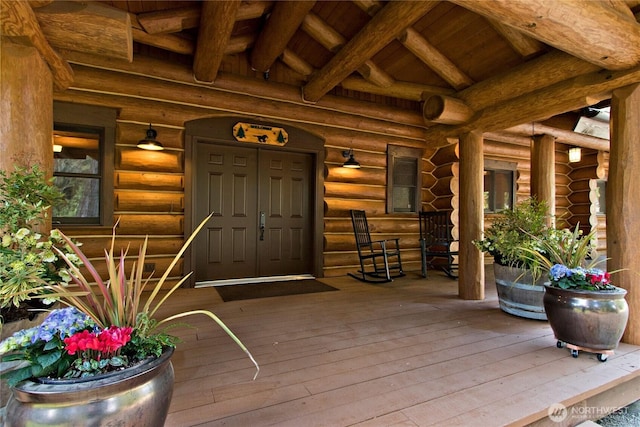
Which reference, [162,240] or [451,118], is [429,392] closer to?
[451,118]

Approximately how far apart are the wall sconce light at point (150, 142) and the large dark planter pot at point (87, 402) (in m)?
3.10

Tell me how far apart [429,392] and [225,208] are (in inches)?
133

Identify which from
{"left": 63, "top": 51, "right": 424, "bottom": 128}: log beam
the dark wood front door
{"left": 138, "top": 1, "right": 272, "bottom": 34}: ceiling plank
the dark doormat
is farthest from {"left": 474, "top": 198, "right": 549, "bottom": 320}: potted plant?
{"left": 138, "top": 1, "right": 272, "bottom": 34}: ceiling plank

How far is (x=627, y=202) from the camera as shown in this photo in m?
2.33

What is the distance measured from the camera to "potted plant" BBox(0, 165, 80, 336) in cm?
125

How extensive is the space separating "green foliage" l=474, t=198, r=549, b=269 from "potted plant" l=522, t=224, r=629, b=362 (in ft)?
1.53

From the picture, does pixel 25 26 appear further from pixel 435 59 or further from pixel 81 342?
pixel 435 59

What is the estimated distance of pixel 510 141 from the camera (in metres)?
5.90

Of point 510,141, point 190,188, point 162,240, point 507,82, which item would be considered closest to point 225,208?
point 190,188

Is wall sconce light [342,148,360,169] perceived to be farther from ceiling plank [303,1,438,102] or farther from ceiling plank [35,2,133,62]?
ceiling plank [35,2,133,62]

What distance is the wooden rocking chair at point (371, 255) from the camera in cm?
430

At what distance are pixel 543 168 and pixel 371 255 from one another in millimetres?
2859

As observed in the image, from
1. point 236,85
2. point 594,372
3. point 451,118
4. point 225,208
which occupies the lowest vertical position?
point 594,372

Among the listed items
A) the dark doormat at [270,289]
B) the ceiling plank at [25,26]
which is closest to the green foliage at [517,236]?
the dark doormat at [270,289]
